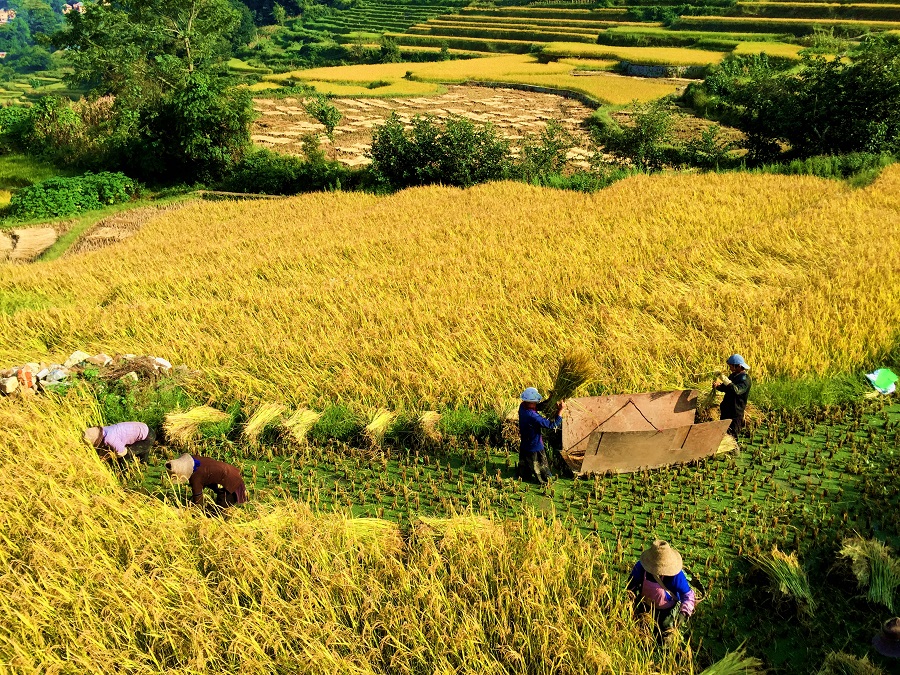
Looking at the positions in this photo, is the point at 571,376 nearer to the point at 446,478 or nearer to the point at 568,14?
the point at 446,478

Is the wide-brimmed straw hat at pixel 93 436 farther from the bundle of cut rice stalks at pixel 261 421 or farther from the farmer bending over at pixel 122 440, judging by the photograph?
the bundle of cut rice stalks at pixel 261 421

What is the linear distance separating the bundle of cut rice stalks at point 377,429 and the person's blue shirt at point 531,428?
1.27 meters

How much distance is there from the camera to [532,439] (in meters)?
4.58

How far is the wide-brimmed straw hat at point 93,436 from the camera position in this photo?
4805 millimetres

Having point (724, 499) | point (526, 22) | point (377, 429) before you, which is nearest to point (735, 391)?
point (724, 499)

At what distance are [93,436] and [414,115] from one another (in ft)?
77.5

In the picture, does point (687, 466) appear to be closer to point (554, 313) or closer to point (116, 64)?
point (554, 313)

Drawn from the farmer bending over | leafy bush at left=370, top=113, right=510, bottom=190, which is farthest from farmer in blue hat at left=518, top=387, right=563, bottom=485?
leafy bush at left=370, top=113, right=510, bottom=190

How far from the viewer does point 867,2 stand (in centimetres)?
3641

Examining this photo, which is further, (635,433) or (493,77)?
(493,77)

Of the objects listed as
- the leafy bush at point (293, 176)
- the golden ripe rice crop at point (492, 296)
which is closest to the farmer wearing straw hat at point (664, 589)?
the golden ripe rice crop at point (492, 296)

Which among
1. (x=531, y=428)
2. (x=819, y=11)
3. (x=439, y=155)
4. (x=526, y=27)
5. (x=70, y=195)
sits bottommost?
(x=70, y=195)

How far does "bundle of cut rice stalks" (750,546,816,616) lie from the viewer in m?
3.45

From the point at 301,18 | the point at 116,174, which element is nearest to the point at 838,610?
the point at 116,174
